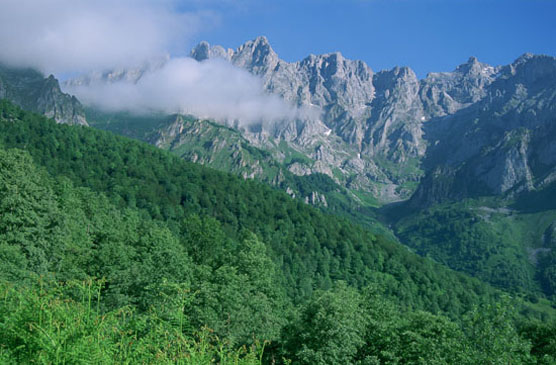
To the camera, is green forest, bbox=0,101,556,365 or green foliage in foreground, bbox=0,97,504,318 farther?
green foliage in foreground, bbox=0,97,504,318

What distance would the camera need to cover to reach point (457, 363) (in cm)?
2542

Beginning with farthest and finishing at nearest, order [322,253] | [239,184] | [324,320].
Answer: [239,184]
[322,253]
[324,320]

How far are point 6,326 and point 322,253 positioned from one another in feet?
445

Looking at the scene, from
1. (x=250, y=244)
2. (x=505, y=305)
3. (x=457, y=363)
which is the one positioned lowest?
(x=457, y=363)

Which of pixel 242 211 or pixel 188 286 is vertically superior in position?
pixel 242 211

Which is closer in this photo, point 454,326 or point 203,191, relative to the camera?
point 454,326

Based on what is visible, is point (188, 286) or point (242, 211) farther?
point (242, 211)

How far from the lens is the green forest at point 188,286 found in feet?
37.3

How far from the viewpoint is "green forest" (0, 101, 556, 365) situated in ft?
37.3

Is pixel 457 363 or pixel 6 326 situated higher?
pixel 6 326

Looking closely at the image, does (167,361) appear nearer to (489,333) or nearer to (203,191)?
(489,333)

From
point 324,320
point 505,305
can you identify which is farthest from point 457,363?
point 324,320

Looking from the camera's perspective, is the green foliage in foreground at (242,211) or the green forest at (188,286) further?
the green foliage in foreground at (242,211)

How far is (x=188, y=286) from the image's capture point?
28.9m
